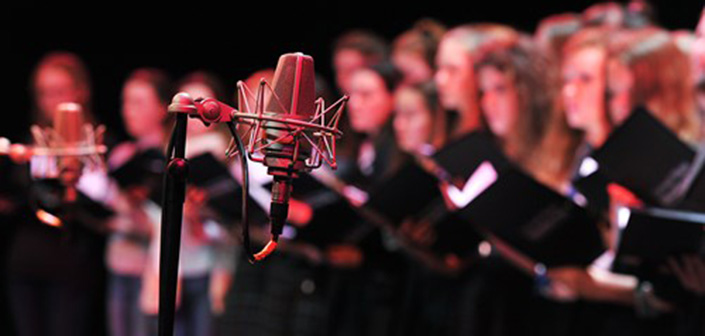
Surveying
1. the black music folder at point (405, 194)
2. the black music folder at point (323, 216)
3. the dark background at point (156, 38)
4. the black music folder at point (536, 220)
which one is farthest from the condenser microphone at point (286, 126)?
the dark background at point (156, 38)

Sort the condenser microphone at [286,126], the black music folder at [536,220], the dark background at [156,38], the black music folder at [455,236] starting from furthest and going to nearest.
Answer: the dark background at [156,38]
the black music folder at [455,236]
the black music folder at [536,220]
the condenser microphone at [286,126]

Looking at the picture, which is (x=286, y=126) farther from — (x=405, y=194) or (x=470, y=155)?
(x=405, y=194)

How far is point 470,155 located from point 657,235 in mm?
676

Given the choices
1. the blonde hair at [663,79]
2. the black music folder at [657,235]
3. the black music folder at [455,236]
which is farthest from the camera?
the black music folder at [455,236]

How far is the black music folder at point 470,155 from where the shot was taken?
317 cm

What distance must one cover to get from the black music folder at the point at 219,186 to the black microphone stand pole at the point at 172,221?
2213mm

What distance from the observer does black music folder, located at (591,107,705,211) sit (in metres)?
2.75

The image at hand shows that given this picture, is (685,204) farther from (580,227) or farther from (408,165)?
(408,165)

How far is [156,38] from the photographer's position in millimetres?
6414

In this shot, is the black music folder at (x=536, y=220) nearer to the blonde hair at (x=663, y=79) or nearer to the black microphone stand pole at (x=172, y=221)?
the blonde hair at (x=663, y=79)

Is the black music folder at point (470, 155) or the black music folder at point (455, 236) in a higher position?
the black music folder at point (470, 155)

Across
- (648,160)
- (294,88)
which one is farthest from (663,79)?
(294,88)

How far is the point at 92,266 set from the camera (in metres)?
5.05

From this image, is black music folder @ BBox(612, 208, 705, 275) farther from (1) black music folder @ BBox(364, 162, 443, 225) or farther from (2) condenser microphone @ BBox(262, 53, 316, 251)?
(2) condenser microphone @ BBox(262, 53, 316, 251)
